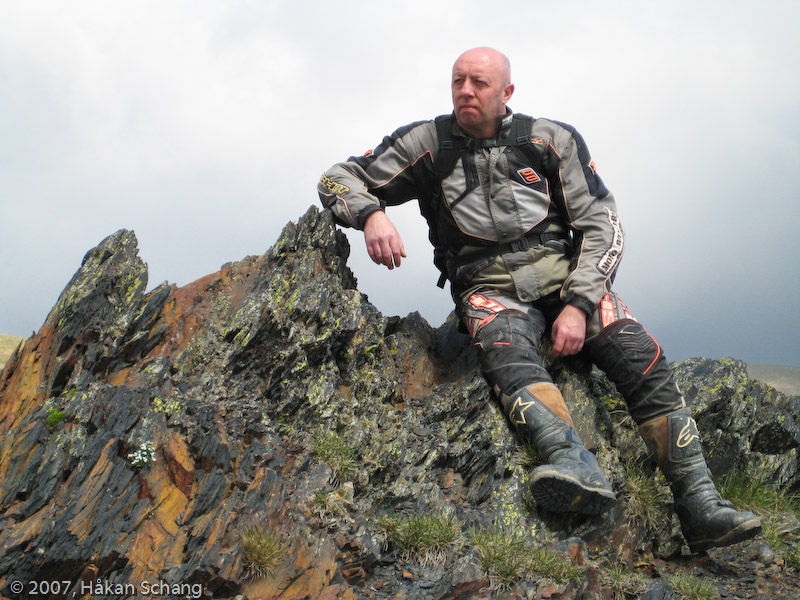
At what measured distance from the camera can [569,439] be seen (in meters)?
7.30

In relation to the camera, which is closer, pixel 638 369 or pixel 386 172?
pixel 638 369

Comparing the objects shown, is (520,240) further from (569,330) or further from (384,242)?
(384,242)

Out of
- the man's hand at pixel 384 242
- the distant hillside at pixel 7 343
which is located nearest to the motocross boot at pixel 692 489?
the man's hand at pixel 384 242

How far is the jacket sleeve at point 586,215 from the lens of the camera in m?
8.63

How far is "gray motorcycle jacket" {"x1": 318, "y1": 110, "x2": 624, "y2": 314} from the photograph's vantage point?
28.3 ft

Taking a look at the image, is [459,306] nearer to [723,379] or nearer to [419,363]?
[419,363]

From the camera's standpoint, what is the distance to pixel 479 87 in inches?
331

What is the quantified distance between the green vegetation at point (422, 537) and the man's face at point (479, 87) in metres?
5.36

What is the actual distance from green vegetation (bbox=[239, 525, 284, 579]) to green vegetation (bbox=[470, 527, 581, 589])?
211cm

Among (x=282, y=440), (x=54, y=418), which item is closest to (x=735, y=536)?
(x=282, y=440)

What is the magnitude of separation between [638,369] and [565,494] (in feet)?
7.40

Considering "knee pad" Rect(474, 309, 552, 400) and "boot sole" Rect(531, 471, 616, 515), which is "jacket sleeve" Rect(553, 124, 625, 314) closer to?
"knee pad" Rect(474, 309, 552, 400)

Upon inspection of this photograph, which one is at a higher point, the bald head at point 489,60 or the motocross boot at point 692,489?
the bald head at point 489,60

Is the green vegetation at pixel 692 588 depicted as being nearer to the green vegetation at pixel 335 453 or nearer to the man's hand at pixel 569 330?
the man's hand at pixel 569 330
